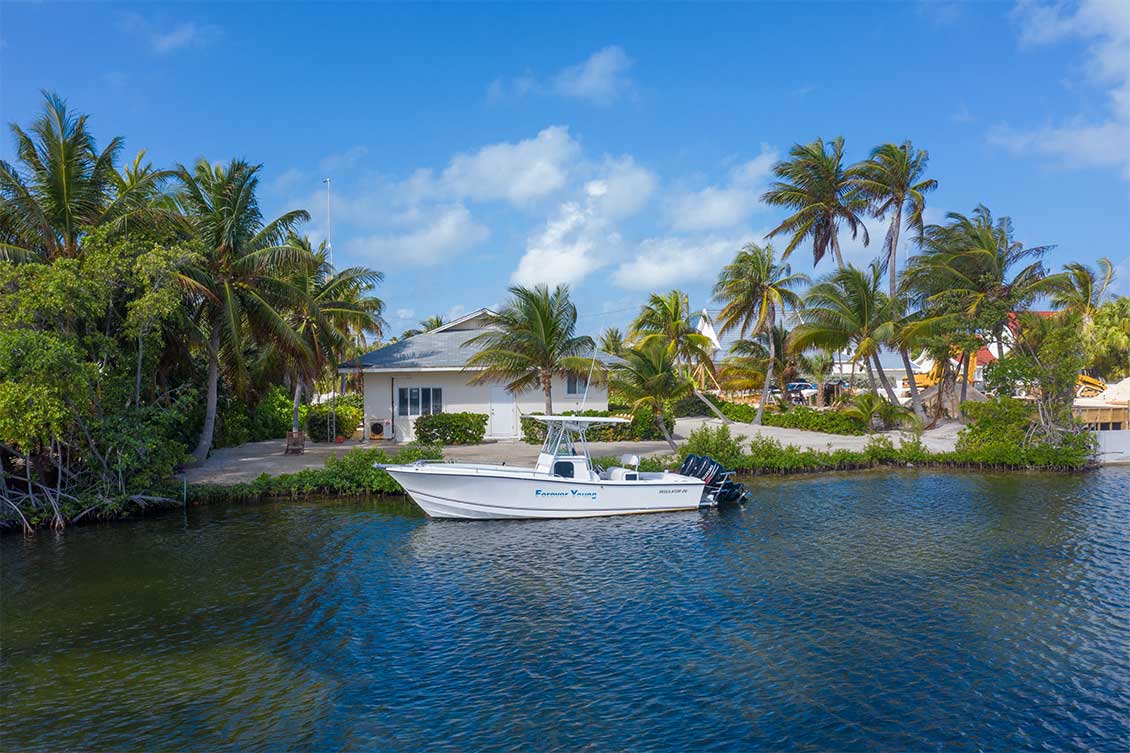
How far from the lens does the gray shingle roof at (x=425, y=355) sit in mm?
29844

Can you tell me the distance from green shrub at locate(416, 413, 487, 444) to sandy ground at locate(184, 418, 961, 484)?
60 cm

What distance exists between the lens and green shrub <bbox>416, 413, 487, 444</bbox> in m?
29.4

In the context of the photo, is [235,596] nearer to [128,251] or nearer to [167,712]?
[167,712]

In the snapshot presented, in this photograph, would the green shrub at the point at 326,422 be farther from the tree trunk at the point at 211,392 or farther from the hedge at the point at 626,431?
the hedge at the point at 626,431

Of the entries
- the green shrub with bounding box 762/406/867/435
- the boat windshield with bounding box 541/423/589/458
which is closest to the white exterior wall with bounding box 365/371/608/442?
the green shrub with bounding box 762/406/867/435

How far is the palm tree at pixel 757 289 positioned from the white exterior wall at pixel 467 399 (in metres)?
10.8

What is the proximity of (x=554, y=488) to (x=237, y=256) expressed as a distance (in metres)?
12.7

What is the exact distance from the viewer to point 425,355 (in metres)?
31.2

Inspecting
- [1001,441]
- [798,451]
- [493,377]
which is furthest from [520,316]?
[1001,441]

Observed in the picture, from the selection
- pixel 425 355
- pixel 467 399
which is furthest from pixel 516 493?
pixel 425 355

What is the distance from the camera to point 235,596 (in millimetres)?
12734

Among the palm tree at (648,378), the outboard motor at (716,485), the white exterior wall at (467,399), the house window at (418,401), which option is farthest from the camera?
the house window at (418,401)

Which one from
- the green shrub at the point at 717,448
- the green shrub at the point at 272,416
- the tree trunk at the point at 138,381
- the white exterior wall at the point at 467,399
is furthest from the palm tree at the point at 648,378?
the green shrub at the point at 272,416

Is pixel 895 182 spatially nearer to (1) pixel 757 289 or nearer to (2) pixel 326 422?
(1) pixel 757 289
